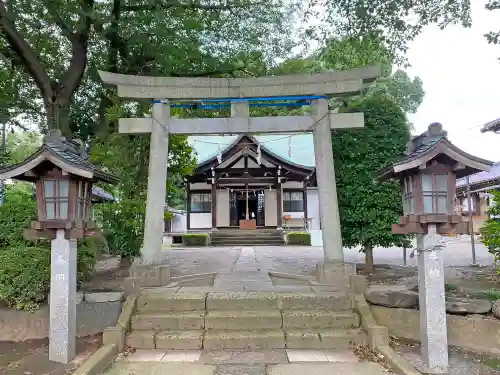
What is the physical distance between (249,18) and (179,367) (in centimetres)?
930

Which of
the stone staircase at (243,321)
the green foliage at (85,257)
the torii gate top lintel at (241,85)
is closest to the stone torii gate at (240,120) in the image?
Answer: the torii gate top lintel at (241,85)

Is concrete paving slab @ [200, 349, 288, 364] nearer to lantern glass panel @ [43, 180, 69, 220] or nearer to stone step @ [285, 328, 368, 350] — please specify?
stone step @ [285, 328, 368, 350]

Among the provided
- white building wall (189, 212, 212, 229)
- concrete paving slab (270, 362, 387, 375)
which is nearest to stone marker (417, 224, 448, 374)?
concrete paving slab (270, 362, 387, 375)

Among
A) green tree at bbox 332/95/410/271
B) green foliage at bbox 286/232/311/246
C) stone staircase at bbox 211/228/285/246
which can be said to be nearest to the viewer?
green tree at bbox 332/95/410/271

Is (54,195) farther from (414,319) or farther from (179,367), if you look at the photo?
(414,319)

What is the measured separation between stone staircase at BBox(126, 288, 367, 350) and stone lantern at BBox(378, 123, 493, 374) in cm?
114

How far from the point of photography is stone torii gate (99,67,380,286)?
7859 millimetres

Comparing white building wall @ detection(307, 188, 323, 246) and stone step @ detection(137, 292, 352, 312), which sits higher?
white building wall @ detection(307, 188, 323, 246)

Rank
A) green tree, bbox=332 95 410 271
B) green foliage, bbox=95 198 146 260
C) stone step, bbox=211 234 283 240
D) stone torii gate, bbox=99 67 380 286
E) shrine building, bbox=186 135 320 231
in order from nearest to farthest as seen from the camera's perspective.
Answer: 1. stone torii gate, bbox=99 67 380 286
2. green tree, bbox=332 95 410 271
3. green foliage, bbox=95 198 146 260
4. stone step, bbox=211 234 283 240
5. shrine building, bbox=186 135 320 231

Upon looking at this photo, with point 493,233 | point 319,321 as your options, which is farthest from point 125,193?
point 493,233

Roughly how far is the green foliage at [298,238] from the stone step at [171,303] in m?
14.4

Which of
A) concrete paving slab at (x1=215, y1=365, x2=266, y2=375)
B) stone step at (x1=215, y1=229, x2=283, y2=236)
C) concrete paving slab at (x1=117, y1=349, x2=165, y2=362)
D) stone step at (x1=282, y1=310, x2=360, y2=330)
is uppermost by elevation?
stone step at (x1=215, y1=229, x2=283, y2=236)

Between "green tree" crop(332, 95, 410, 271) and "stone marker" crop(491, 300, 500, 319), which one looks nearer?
"stone marker" crop(491, 300, 500, 319)

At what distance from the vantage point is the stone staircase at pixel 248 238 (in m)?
21.1
